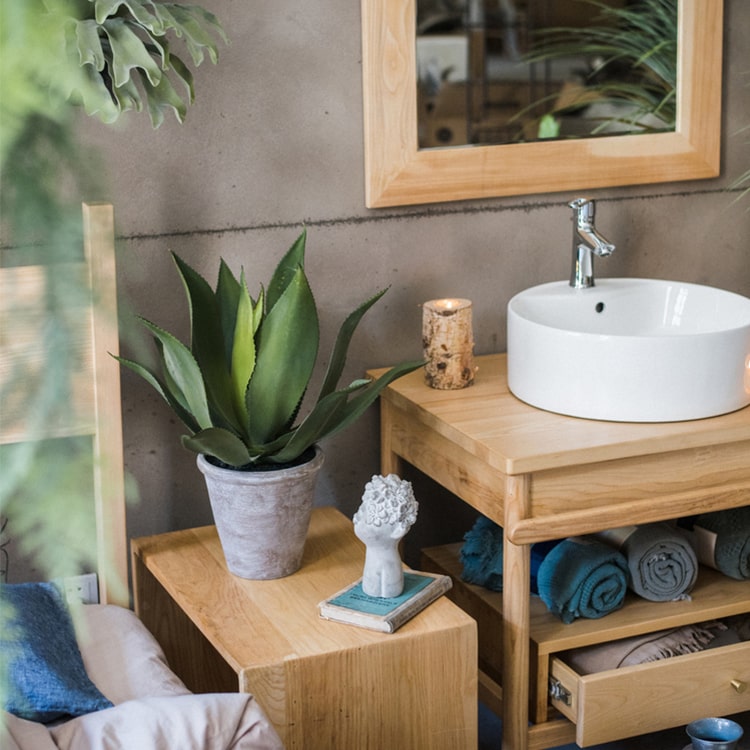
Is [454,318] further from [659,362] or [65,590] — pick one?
[65,590]

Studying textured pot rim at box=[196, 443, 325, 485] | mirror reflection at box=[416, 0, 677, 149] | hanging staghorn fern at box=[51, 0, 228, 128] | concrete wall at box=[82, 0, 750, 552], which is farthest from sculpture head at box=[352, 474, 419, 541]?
mirror reflection at box=[416, 0, 677, 149]

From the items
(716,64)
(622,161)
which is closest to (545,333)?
(622,161)

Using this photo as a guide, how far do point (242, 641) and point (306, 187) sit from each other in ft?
2.81

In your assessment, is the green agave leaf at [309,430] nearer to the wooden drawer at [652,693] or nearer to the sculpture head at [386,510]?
the sculpture head at [386,510]

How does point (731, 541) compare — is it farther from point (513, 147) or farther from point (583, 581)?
point (513, 147)

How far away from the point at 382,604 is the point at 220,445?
0.33 metres

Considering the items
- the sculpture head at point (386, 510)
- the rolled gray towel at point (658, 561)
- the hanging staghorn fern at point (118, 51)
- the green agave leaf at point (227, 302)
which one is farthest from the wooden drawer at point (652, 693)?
the hanging staghorn fern at point (118, 51)

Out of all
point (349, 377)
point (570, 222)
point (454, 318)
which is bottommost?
point (349, 377)

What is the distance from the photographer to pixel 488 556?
1.95 metres

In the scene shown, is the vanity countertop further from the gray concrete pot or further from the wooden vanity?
the gray concrete pot

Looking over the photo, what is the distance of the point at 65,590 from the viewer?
354mm

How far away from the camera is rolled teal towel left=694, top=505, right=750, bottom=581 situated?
1.92 m

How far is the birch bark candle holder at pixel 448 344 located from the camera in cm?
188

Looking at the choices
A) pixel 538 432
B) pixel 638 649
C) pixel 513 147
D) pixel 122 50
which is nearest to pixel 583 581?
pixel 638 649
